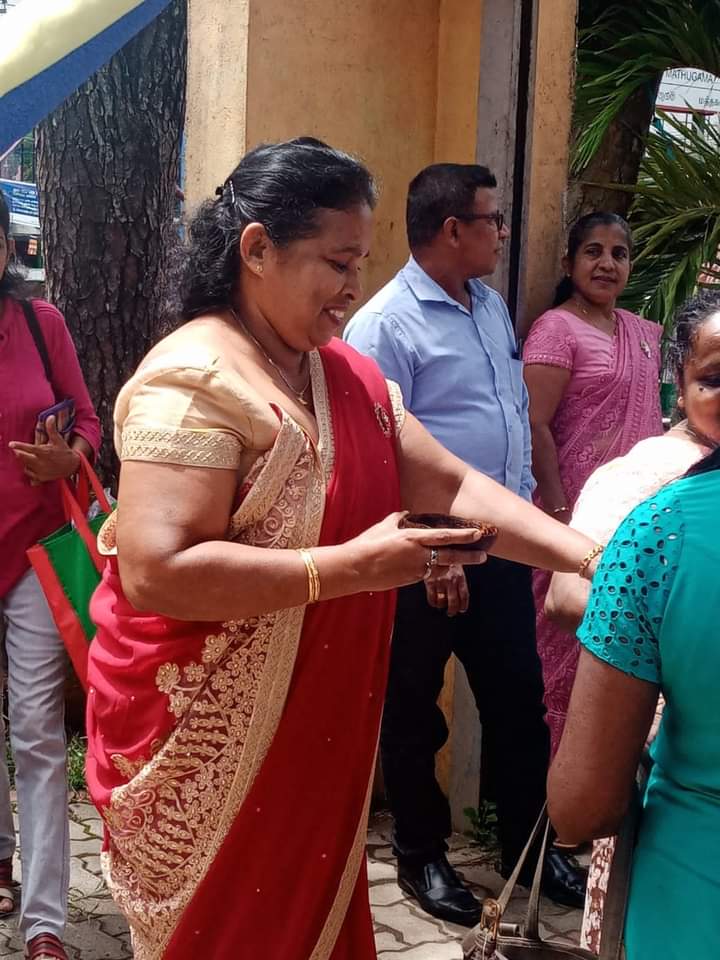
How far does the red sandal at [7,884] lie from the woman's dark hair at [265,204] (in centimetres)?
216

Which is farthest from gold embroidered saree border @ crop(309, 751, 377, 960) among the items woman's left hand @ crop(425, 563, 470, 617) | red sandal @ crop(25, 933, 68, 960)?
red sandal @ crop(25, 933, 68, 960)

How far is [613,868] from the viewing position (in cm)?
170

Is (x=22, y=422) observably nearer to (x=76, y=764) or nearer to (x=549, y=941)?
(x=76, y=764)

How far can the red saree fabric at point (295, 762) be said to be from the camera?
2.30 metres

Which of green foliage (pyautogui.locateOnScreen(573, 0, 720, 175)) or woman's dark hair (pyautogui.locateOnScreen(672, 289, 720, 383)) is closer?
woman's dark hair (pyautogui.locateOnScreen(672, 289, 720, 383))

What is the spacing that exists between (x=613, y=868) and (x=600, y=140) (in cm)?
634

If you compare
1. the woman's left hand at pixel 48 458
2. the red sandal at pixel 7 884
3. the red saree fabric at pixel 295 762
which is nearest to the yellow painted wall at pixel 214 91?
the woman's left hand at pixel 48 458

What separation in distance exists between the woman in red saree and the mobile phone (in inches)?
47.8

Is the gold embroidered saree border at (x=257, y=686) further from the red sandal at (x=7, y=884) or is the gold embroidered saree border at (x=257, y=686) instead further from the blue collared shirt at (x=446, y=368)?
the red sandal at (x=7, y=884)

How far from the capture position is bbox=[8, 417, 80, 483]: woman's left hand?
11.6 ft

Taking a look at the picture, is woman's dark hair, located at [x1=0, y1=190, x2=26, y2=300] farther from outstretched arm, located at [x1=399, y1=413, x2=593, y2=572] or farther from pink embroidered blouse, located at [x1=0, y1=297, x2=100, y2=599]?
outstretched arm, located at [x1=399, y1=413, x2=593, y2=572]

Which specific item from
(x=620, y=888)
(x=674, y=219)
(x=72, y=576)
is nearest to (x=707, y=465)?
(x=620, y=888)

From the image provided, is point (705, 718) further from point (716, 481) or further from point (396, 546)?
point (396, 546)

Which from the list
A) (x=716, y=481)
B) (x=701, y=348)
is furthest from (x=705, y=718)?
(x=701, y=348)
